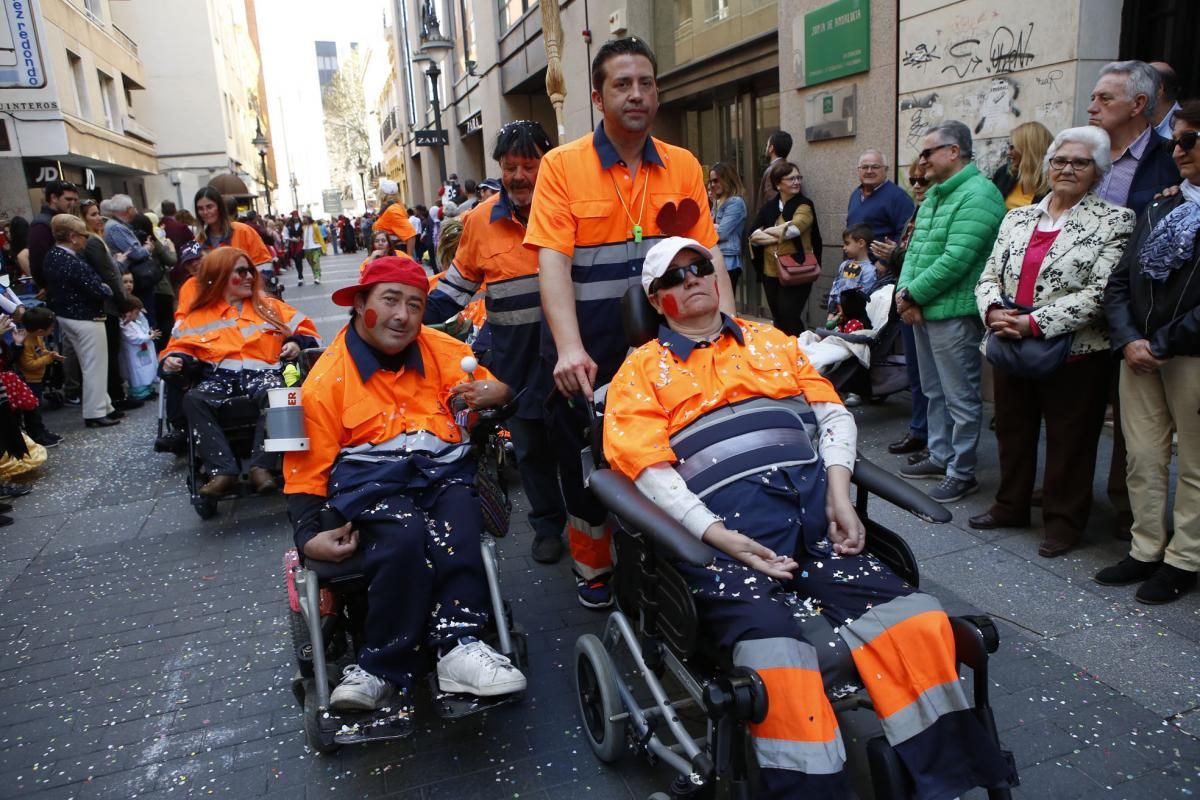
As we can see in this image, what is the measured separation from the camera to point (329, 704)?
104 inches

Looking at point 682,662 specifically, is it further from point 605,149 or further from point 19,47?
point 19,47

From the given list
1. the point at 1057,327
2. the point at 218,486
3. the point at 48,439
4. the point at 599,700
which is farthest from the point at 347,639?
the point at 48,439

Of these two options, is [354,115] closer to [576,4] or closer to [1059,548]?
[576,4]

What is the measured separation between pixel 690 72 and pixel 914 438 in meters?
7.04

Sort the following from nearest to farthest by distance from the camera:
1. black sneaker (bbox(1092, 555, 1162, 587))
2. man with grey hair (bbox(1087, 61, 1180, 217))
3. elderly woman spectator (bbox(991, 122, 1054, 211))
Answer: black sneaker (bbox(1092, 555, 1162, 587)) → man with grey hair (bbox(1087, 61, 1180, 217)) → elderly woman spectator (bbox(991, 122, 1054, 211))

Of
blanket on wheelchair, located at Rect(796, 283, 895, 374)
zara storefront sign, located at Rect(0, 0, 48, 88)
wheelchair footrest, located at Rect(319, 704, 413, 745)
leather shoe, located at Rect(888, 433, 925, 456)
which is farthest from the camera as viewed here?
zara storefront sign, located at Rect(0, 0, 48, 88)

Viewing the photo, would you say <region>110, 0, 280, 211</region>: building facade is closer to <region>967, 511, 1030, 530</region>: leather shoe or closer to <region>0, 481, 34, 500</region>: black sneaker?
<region>0, 481, 34, 500</region>: black sneaker

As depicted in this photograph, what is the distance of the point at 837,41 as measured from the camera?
741 cm

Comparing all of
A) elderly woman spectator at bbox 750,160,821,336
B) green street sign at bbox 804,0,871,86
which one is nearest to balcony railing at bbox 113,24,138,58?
green street sign at bbox 804,0,871,86

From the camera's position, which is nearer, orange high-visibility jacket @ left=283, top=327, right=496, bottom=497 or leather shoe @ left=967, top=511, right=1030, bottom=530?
orange high-visibility jacket @ left=283, top=327, right=496, bottom=497

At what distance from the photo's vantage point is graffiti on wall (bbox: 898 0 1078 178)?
546cm

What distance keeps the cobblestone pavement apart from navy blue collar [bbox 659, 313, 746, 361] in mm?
1356

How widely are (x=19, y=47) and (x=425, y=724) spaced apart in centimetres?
1223

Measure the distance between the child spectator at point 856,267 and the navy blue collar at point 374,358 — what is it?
4230mm
